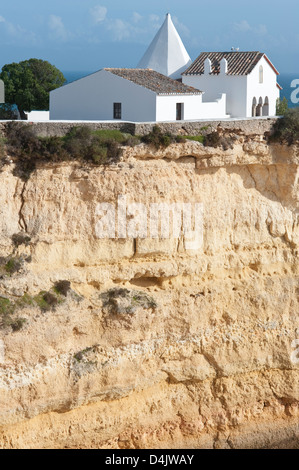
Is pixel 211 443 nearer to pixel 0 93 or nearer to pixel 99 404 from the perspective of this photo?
Answer: pixel 99 404

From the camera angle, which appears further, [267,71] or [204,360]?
[267,71]

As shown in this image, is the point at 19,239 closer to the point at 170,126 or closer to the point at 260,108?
the point at 170,126

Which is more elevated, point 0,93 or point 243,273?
point 0,93

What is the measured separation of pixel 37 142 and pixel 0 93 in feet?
29.4

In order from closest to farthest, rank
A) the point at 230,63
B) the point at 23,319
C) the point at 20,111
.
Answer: the point at 23,319
the point at 230,63
the point at 20,111

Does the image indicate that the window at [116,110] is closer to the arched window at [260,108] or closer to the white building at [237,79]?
the white building at [237,79]

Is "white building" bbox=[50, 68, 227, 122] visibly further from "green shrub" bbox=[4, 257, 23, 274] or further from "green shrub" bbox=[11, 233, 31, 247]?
"green shrub" bbox=[4, 257, 23, 274]

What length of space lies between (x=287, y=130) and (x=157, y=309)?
657 centimetres

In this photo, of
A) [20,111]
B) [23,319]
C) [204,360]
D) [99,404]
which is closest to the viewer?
[23,319]

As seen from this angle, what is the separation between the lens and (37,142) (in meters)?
22.6

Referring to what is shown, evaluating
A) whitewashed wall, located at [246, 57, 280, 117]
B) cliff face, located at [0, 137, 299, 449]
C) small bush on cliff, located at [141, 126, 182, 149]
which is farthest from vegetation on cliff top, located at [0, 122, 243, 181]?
whitewashed wall, located at [246, 57, 280, 117]

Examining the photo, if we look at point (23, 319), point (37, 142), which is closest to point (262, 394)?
point (23, 319)

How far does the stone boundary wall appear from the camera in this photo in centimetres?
2328

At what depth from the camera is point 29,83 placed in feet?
106
